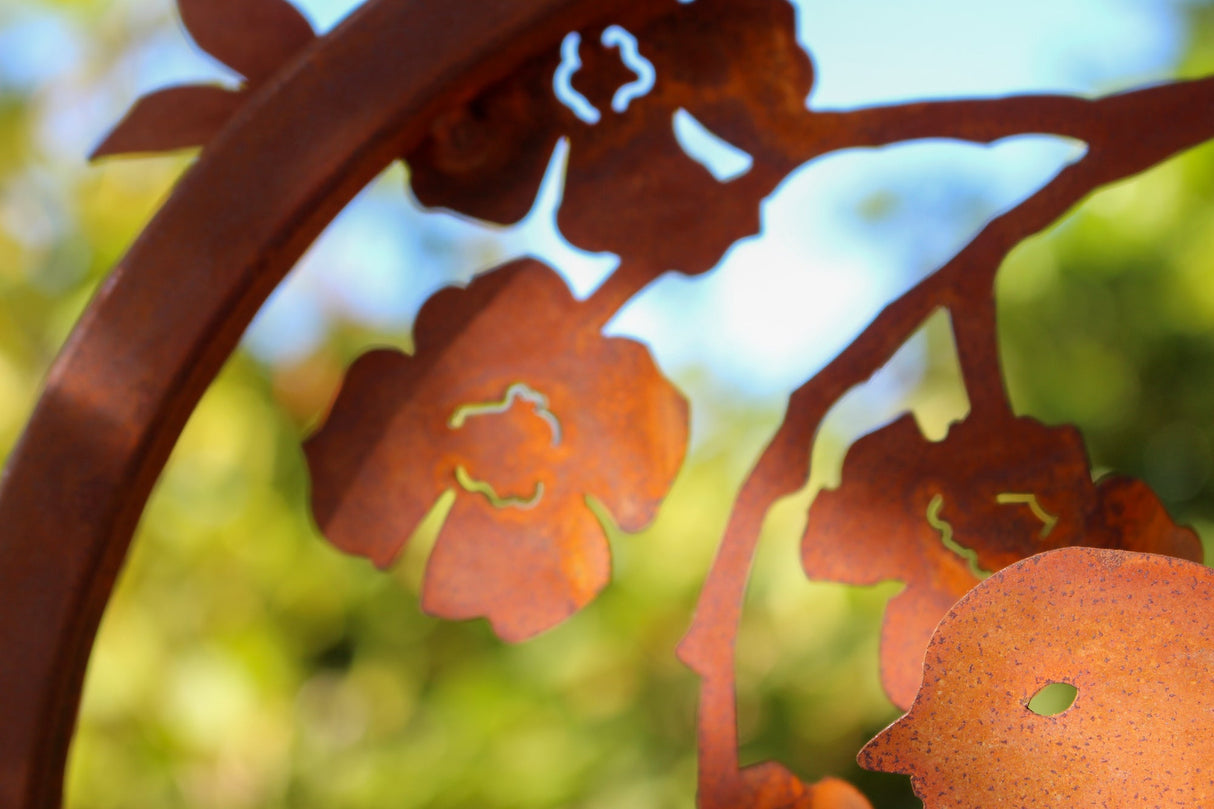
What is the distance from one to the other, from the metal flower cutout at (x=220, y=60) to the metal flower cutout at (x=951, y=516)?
0.23 metres

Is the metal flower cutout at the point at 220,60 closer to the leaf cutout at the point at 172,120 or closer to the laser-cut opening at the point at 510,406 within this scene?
the leaf cutout at the point at 172,120

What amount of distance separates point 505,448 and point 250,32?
16cm

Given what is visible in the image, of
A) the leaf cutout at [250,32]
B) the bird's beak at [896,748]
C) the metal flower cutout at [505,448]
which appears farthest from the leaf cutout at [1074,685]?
the leaf cutout at [250,32]

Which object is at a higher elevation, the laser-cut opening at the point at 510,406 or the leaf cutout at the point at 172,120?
the leaf cutout at the point at 172,120

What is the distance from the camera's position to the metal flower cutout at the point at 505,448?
1.13ft

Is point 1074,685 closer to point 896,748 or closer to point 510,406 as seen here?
point 896,748

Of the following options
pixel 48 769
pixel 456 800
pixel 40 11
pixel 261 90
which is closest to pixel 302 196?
pixel 261 90

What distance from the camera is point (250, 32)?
13.2 inches

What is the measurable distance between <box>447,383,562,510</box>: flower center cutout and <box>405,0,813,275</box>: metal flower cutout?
Answer: 0.19ft

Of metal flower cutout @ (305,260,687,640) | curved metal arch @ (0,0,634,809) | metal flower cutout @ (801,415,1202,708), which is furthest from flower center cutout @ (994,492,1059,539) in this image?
curved metal arch @ (0,0,634,809)

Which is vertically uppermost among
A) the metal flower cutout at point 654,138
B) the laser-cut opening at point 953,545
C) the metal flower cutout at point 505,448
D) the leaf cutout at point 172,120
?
the leaf cutout at point 172,120

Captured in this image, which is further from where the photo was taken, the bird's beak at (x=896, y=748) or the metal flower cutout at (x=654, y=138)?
the metal flower cutout at (x=654, y=138)

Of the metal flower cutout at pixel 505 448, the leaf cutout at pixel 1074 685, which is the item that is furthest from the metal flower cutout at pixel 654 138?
the leaf cutout at pixel 1074 685

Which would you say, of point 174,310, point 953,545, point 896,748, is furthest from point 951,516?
point 174,310
